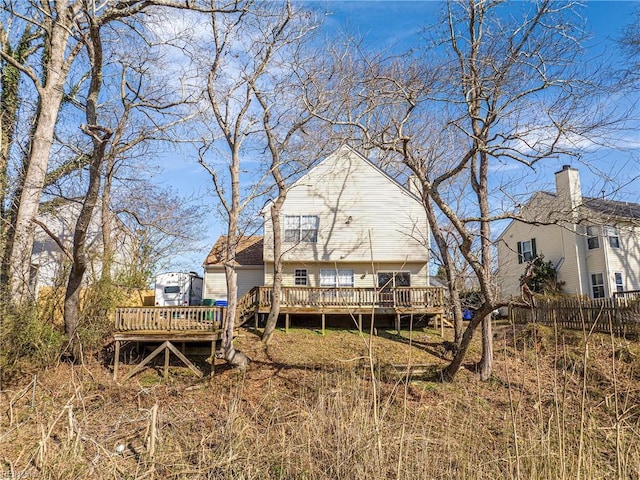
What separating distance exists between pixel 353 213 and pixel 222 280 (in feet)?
22.6

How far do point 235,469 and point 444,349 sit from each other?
1013 centimetres

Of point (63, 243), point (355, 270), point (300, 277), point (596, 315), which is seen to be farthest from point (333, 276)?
point (63, 243)

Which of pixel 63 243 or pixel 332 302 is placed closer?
pixel 63 243

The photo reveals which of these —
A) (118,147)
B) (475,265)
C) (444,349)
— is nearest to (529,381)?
(444,349)

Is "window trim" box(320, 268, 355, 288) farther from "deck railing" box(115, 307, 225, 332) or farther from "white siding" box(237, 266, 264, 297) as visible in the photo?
"deck railing" box(115, 307, 225, 332)

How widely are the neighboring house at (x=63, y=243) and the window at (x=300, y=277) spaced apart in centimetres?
655

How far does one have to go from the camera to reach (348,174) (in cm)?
1981

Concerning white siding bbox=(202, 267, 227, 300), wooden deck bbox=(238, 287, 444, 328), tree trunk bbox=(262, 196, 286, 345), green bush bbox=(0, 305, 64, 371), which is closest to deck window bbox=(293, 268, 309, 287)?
wooden deck bbox=(238, 287, 444, 328)

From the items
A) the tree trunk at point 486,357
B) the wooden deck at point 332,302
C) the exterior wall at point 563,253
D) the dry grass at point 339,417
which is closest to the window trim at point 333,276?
the wooden deck at point 332,302

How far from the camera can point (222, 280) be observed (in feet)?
70.3

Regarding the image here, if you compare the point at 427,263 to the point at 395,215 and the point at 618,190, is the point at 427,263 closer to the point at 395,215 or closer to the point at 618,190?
the point at 395,215

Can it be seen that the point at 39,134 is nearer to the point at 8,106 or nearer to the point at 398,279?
the point at 8,106

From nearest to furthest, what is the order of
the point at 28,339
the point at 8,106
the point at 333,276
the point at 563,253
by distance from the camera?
the point at 28,339 < the point at 8,106 < the point at 333,276 < the point at 563,253

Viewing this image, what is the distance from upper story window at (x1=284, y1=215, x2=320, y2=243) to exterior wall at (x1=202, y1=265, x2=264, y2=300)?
2511mm
